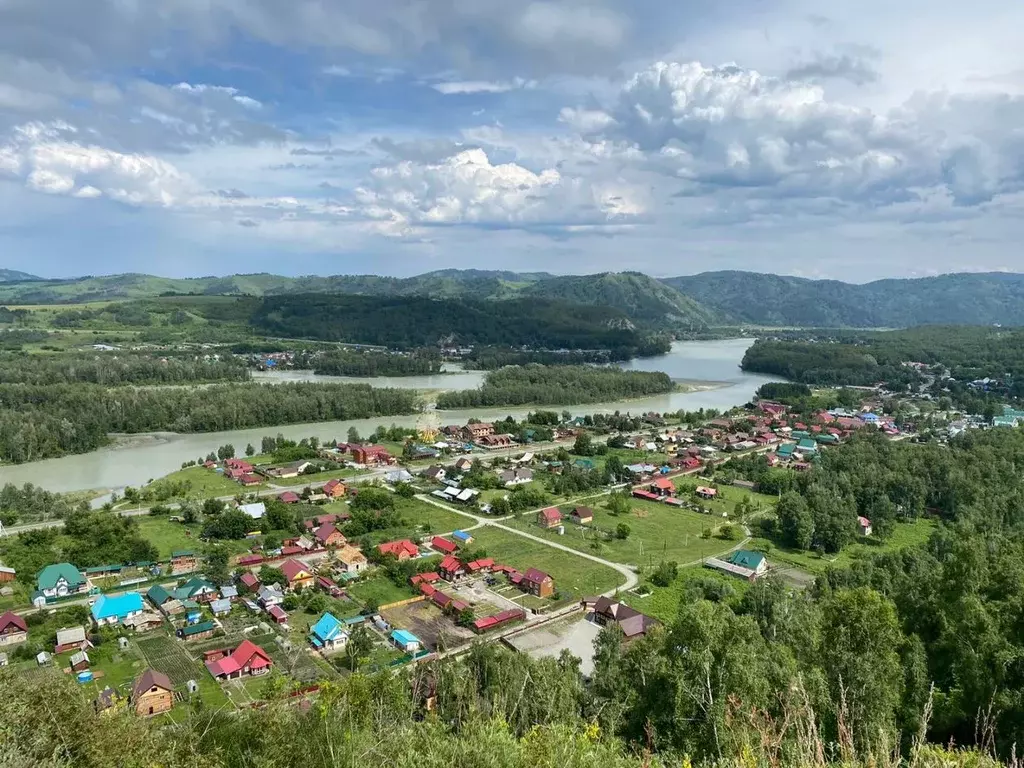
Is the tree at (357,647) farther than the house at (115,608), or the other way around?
the house at (115,608)

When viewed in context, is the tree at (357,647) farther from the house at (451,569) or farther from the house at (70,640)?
the house at (70,640)

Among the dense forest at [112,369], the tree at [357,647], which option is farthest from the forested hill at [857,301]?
the tree at [357,647]

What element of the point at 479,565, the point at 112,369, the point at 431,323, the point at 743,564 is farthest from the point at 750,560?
the point at 431,323

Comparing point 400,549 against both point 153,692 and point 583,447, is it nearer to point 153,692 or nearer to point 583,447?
point 153,692

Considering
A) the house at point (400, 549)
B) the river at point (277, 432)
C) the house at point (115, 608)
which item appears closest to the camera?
the house at point (115, 608)

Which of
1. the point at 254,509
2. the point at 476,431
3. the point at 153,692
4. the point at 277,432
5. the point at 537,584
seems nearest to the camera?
the point at 153,692

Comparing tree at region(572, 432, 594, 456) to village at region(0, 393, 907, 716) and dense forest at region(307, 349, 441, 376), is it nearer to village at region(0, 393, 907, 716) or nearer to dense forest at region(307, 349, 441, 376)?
village at region(0, 393, 907, 716)
